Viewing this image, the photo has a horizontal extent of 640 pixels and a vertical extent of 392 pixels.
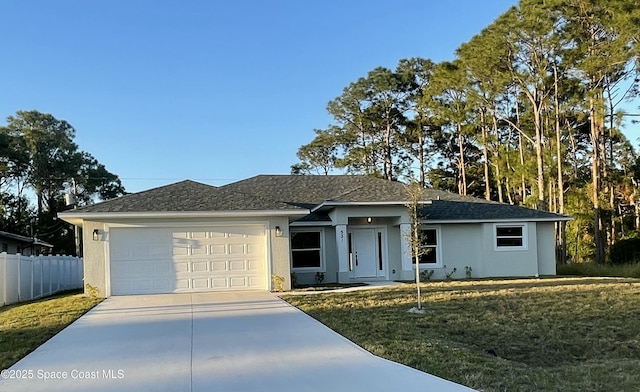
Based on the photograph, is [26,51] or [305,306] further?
[26,51]

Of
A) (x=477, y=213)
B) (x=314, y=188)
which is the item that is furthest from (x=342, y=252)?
(x=477, y=213)

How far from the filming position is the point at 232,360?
7.12 metres

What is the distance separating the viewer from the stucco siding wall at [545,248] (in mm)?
21500

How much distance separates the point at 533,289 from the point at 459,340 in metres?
7.61

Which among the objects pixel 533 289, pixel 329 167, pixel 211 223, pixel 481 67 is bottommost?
pixel 533 289

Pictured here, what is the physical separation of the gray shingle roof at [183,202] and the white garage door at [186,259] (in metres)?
0.69

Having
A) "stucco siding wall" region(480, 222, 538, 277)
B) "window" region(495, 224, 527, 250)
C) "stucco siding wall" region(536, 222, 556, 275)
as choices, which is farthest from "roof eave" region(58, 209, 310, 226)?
"stucco siding wall" region(536, 222, 556, 275)

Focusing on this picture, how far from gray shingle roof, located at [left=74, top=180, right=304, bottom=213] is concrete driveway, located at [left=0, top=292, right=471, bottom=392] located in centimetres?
493

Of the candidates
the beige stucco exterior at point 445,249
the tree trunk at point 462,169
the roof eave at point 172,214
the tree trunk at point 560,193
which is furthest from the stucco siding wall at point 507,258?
the tree trunk at point 462,169

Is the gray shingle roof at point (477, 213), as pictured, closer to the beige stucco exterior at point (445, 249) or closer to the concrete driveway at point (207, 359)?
the beige stucco exterior at point (445, 249)

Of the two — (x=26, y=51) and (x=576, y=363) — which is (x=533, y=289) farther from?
(x=26, y=51)

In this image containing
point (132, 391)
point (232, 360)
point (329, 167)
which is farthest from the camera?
point (329, 167)

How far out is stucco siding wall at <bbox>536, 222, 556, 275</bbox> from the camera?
2150cm

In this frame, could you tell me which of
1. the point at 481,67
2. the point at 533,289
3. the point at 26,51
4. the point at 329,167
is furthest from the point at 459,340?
the point at 329,167
